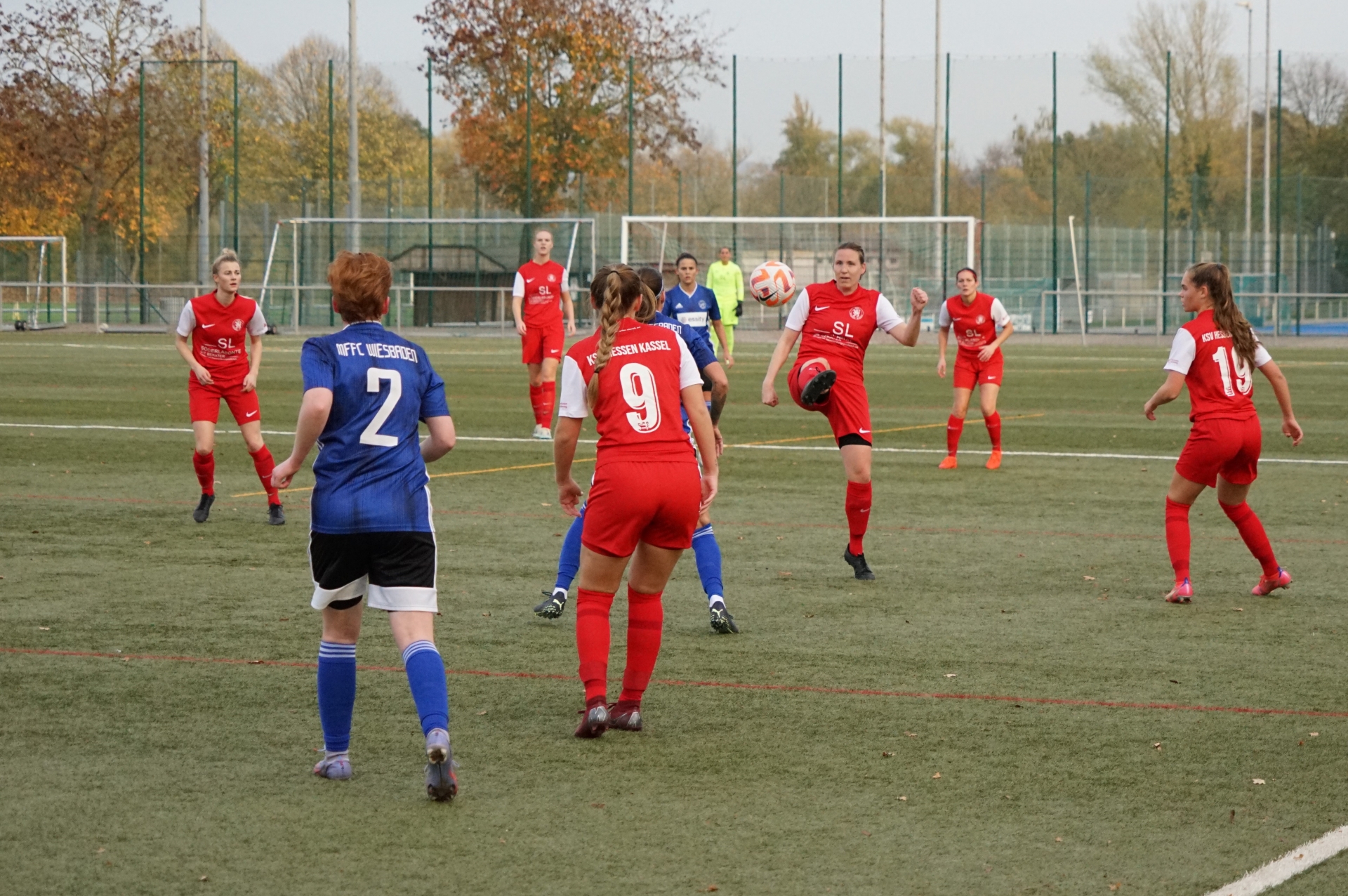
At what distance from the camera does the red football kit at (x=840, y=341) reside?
29.9 ft

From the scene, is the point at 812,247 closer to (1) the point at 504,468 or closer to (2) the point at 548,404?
(2) the point at 548,404

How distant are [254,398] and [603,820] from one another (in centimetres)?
713

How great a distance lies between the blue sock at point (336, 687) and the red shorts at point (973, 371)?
34.9 feet

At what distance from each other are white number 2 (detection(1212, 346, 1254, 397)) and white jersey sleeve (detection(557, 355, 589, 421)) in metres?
3.88

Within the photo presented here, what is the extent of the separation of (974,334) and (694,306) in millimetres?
2789

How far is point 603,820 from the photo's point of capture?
15.4 feet

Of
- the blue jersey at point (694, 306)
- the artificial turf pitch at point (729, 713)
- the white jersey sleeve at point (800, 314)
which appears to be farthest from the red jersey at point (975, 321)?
the white jersey sleeve at point (800, 314)

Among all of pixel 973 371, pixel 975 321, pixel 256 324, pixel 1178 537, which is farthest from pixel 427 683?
pixel 973 371

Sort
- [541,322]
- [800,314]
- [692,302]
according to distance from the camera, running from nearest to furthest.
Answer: [800,314] → [692,302] → [541,322]

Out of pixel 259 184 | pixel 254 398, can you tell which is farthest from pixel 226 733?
pixel 259 184

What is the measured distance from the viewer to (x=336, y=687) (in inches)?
196

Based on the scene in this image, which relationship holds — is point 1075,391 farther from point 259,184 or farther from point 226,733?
point 259,184

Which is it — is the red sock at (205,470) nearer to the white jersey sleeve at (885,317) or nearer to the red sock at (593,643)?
the white jersey sleeve at (885,317)

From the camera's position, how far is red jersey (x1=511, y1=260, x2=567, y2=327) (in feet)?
56.9
